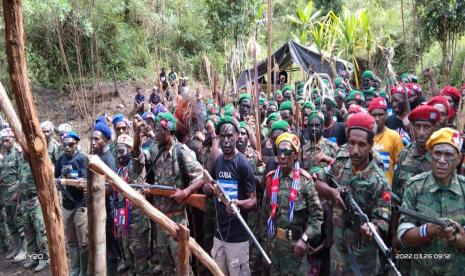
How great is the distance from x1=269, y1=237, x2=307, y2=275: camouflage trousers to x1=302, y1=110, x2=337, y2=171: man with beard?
1130 mm

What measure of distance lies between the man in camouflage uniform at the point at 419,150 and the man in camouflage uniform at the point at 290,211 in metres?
0.81

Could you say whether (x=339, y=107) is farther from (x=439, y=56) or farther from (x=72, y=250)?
(x=439, y=56)

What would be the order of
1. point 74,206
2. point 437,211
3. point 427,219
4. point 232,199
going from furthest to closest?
point 74,206 < point 232,199 < point 437,211 < point 427,219

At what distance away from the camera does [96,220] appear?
193cm

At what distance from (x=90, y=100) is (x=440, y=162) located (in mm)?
15586

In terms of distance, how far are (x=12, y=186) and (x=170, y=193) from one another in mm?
3624

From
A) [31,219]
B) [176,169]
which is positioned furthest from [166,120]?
[31,219]

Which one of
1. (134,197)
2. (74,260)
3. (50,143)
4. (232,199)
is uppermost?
(50,143)

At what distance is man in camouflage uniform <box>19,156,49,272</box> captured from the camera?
6.09 m

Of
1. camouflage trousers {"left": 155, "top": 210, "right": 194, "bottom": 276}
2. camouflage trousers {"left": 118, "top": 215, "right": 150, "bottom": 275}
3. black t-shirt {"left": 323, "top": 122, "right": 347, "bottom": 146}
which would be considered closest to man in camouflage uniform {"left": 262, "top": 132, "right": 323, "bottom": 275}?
camouflage trousers {"left": 155, "top": 210, "right": 194, "bottom": 276}

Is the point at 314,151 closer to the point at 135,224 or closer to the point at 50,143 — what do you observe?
the point at 135,224

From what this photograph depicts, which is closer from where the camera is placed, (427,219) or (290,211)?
(427,219)

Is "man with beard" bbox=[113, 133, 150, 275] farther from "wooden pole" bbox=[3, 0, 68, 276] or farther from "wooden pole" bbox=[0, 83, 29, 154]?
"wooden pole" bbox=[3, 0, 68, 276]

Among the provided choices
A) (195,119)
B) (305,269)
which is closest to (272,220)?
(305,269)
